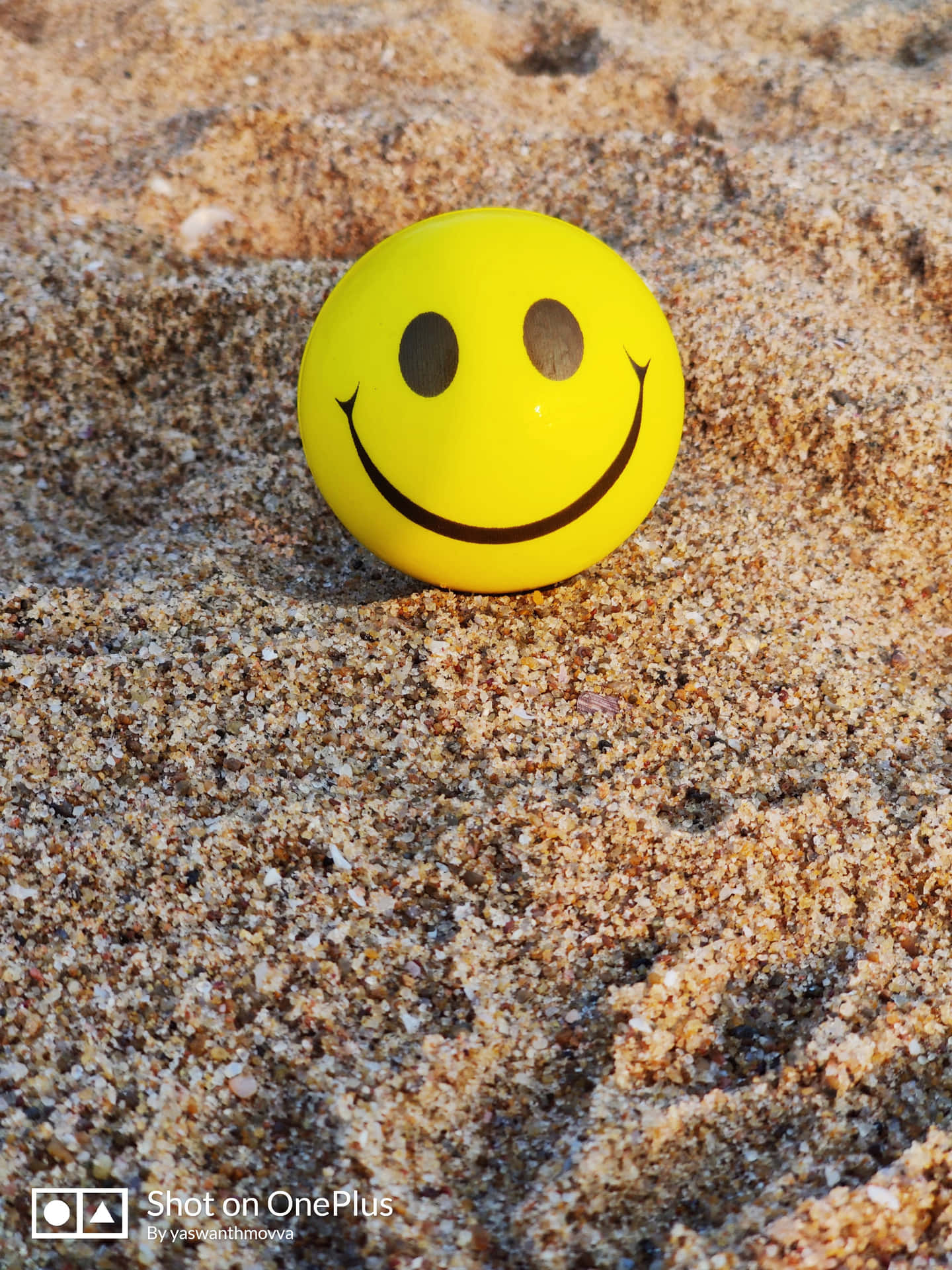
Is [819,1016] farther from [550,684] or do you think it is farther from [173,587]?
[173,587]

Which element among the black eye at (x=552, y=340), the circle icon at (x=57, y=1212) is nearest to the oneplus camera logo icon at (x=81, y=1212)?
the circle icon at (x=57, y=1212)

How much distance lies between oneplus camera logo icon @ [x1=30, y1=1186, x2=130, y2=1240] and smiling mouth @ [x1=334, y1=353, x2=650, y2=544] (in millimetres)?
1369

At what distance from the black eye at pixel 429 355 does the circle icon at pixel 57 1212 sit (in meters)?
1.60

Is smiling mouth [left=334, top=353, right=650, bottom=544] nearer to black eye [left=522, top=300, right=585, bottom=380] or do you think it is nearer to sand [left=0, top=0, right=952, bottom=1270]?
black eye [left=522, top=300, right=585, bottom=380]

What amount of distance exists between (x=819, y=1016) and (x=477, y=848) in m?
0.73

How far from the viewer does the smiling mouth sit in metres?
2.24

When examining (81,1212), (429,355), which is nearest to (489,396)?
(429,355)

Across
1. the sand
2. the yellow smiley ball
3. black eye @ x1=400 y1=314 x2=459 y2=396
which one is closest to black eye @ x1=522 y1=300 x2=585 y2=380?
the yellow smiley ball

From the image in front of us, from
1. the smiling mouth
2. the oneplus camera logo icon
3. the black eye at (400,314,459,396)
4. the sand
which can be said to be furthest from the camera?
the smiling mouth

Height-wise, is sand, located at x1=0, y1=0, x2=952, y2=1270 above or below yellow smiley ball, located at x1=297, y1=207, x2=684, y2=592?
below

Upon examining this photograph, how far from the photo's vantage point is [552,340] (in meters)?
2.15

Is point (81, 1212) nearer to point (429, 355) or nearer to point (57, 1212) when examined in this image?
point (57, 1212)

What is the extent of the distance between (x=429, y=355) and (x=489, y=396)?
0.15m

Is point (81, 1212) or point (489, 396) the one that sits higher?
point (489, 396)
